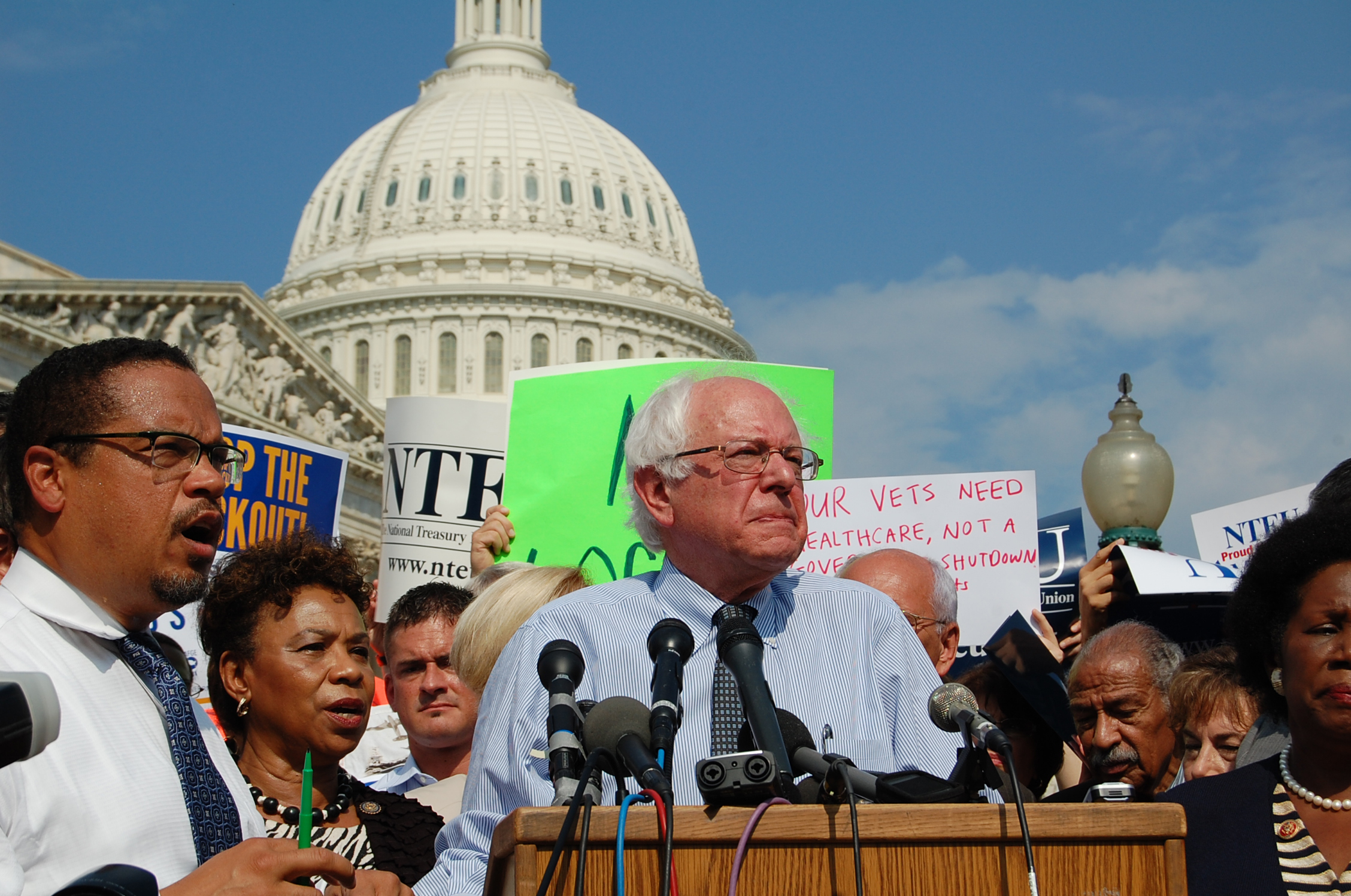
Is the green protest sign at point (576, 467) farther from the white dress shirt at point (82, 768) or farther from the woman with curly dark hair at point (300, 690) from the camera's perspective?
the white dress shirt at point (82, 768)

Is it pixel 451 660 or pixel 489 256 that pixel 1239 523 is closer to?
pixel 451 660

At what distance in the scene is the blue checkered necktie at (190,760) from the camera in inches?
92.8

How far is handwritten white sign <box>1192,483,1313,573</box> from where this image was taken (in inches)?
253

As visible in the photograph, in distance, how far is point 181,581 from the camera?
246 centimetres

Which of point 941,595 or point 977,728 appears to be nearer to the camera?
point 977,728

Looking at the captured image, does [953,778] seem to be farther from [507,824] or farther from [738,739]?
[507,824]

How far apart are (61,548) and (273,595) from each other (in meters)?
1.13

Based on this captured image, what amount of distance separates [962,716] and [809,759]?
0.76 feet

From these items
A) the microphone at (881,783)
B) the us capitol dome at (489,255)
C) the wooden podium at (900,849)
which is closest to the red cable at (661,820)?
the wooden podium at (900,849)

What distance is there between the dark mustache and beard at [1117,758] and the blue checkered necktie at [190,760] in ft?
8.45

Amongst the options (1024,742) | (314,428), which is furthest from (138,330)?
(1024,742)

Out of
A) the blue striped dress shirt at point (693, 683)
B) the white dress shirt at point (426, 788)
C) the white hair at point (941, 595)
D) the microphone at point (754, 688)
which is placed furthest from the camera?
the white hair at point (941, 595)

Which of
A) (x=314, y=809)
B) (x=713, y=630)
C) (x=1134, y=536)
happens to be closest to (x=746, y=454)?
(x=713, y=630)

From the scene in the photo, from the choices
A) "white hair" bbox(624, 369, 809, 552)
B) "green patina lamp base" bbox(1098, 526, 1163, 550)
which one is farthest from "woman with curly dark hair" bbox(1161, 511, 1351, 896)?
"green patina lamp base" bbox(1098, 526, 1163, 550)
